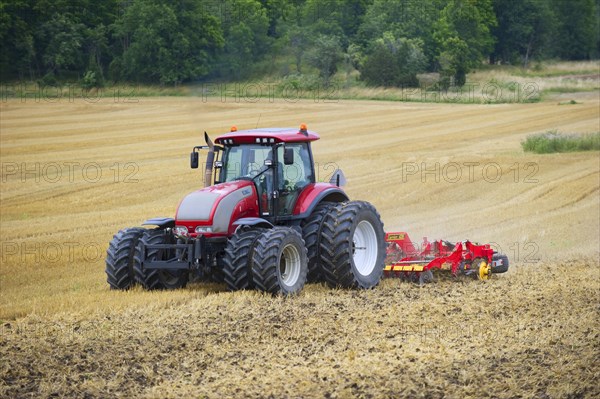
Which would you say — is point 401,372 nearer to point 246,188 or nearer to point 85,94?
point 246,188

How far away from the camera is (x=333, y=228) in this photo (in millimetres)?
11828

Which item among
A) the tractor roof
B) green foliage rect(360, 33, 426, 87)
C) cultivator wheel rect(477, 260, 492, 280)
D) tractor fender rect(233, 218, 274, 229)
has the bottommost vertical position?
cultivator wheel rect(477, 260, 492, 280)

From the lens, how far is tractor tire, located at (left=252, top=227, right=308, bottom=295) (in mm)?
10711

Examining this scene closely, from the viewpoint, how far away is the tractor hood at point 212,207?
36.4 ft

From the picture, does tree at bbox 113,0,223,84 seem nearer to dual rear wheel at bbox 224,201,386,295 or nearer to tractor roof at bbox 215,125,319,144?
tractor roof at bbox 215,125,319,144

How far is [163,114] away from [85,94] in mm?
3258

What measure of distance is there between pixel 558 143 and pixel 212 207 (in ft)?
65.2

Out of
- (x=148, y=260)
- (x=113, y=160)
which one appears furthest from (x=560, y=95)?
(x=148, y=260)

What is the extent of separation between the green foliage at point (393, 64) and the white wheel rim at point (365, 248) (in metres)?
33.2

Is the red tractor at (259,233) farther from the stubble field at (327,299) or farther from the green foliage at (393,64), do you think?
the green foliage at (393,64)

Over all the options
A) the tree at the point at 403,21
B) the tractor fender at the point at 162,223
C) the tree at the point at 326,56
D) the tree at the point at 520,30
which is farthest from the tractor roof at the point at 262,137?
the tree at the point at 520,30

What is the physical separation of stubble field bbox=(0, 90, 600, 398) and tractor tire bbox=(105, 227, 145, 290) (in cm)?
40

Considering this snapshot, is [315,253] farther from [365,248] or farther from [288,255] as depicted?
[365,248]

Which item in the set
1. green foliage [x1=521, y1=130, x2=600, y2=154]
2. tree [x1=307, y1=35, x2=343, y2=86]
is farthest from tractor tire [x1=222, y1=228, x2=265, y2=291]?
tree [x1=307, y1=35, x2=343, y2=86]
